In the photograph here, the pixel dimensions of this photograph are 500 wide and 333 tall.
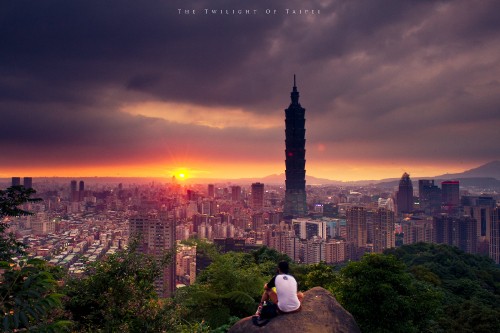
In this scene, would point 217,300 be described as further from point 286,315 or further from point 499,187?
point 499,187

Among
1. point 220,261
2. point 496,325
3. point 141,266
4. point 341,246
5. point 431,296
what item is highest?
point 141,266

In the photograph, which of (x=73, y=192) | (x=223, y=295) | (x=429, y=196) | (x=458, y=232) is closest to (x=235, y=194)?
(x=73, y=192)

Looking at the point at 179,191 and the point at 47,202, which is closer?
the point at 47,202

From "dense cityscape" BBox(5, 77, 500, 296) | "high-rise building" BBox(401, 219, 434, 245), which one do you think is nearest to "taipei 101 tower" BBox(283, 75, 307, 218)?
"dense cityscape" BBox(5, 77, 500, 296)

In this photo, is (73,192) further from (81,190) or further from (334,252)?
(334,252)

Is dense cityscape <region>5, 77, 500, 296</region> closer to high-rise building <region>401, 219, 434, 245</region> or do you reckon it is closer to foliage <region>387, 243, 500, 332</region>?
high-rise building <region>401, 219, 434, 245</region>

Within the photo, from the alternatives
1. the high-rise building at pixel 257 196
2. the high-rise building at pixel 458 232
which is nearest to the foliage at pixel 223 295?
the high-rise building at pixel 458 232

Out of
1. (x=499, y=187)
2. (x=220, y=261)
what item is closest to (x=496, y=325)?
(x=220, y=261)
